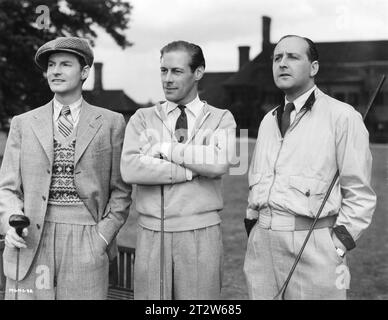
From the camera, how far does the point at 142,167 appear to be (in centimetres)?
315

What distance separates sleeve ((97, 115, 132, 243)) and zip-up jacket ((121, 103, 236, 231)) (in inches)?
4.1

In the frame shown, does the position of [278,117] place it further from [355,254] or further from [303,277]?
[355,254]

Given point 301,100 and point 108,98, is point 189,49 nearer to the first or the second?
point 301,100

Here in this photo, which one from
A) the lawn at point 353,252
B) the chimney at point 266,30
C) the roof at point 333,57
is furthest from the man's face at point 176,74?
the roof at point 333,57

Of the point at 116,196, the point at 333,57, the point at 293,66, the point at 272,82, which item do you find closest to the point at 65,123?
the point at 116,196

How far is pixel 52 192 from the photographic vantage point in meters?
3.20

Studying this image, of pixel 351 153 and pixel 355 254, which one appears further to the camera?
pixel 355 254

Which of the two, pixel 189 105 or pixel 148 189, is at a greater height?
pixel 189 105

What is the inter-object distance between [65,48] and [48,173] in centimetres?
69

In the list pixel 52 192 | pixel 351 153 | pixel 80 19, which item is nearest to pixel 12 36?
pixel 80 19

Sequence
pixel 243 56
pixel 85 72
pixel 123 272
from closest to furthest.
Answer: pixel 85 72 < pixel 123 272 < pixel 243 56

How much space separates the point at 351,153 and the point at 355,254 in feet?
34.5

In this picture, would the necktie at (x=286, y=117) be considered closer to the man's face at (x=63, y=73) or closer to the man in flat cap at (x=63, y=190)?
the man in flat cap at (x=63, y=190)
